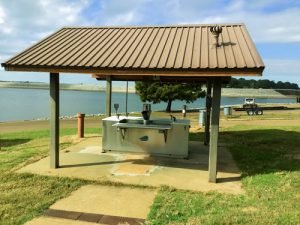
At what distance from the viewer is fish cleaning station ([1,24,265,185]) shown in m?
7.48

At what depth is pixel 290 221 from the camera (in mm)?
5465

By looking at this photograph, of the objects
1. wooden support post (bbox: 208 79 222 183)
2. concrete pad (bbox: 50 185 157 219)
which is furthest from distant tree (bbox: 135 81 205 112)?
concrete pad (bbox: 50 185 157 219)

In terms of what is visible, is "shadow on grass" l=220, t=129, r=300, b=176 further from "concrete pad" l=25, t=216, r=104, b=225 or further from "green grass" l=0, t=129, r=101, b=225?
"concrete pad" l=25, t=216, r=104, b=225

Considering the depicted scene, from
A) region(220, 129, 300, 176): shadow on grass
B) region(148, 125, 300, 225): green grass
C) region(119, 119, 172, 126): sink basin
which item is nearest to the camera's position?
region(148, 125, 300, 225): green grass

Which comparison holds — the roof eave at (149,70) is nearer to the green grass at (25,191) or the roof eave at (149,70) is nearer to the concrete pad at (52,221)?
the green grass at (25,191)

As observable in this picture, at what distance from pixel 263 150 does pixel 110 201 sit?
6.59 meters

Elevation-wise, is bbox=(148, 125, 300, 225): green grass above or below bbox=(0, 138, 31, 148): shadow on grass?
Result: above

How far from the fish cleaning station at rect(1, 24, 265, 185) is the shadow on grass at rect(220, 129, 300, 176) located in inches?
34.6

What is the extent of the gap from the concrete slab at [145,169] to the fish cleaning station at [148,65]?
5 cm

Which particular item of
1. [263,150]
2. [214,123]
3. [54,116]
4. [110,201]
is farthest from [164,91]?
[110,201]

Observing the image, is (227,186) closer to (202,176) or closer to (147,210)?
(202,176)

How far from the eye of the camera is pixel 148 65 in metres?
7.55

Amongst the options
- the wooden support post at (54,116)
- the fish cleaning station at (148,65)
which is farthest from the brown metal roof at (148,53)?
the wooden support post at (54,116)

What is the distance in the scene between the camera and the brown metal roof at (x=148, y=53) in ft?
23.9
